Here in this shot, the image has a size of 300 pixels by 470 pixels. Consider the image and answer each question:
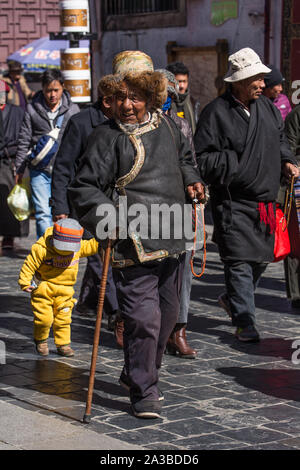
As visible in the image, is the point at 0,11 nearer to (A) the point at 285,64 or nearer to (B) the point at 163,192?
(A) the point at 285,64

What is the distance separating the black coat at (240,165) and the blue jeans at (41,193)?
368 cm

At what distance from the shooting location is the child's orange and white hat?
24.1ft

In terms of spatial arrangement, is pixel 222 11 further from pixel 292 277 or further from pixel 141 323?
pixel 141 323

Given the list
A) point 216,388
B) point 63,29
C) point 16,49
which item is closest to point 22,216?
point 63,29

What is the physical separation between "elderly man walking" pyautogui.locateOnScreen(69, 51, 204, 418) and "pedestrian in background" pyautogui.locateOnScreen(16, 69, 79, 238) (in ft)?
15.7

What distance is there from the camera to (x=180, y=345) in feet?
24.5

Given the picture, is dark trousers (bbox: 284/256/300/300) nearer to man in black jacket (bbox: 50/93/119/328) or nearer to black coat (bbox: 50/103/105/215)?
man in black jacket (bbox: 50/93/119/328)

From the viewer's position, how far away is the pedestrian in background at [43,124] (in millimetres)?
10938

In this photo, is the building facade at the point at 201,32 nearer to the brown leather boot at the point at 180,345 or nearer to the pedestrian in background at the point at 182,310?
the pedestrian in background at the point at 182,310

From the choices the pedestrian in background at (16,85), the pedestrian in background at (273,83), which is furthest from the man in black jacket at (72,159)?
the pedestrian in background at (16,85)

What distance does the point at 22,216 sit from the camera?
38.7 ft

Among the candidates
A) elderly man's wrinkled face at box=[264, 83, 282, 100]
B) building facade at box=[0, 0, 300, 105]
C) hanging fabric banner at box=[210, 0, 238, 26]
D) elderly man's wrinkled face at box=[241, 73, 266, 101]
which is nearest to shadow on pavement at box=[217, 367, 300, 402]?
elderly man's wrinkled face at box=[241, 73, 266, 101]

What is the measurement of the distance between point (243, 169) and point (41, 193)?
4.08m

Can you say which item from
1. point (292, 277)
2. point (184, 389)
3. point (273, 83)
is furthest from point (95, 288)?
point (273, 83)
